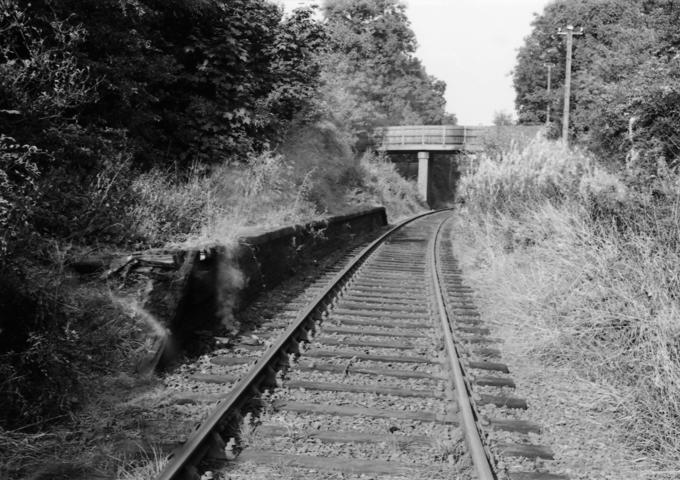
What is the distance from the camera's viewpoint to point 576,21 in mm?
52031


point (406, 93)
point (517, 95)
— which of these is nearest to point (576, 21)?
point (517, 95)

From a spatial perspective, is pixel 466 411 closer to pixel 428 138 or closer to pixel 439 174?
pixel 428 138

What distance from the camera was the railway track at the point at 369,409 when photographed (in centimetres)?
388

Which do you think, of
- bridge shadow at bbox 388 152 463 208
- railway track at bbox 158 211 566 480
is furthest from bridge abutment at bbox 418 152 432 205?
railway track at bbox 158 211 566 480

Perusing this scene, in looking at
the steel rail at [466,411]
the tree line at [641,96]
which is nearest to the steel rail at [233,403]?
the steel rail at [466,411]

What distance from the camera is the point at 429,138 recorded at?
49.3m

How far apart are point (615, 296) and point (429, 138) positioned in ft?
147

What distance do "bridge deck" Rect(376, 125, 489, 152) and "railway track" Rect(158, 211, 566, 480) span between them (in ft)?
137

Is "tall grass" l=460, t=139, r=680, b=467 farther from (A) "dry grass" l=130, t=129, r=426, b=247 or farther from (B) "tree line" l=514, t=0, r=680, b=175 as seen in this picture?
(A) "dry grass" l=130, t=129, r=426, b=247

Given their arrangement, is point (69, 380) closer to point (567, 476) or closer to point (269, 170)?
point (567, 476)

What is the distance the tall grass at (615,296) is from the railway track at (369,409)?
2.37 ft

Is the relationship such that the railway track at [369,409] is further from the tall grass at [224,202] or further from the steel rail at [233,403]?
the tall grass at [224,202]

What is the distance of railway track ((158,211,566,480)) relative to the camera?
12.7 feet

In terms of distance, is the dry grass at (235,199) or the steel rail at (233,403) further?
the dry grass at (235,199)
